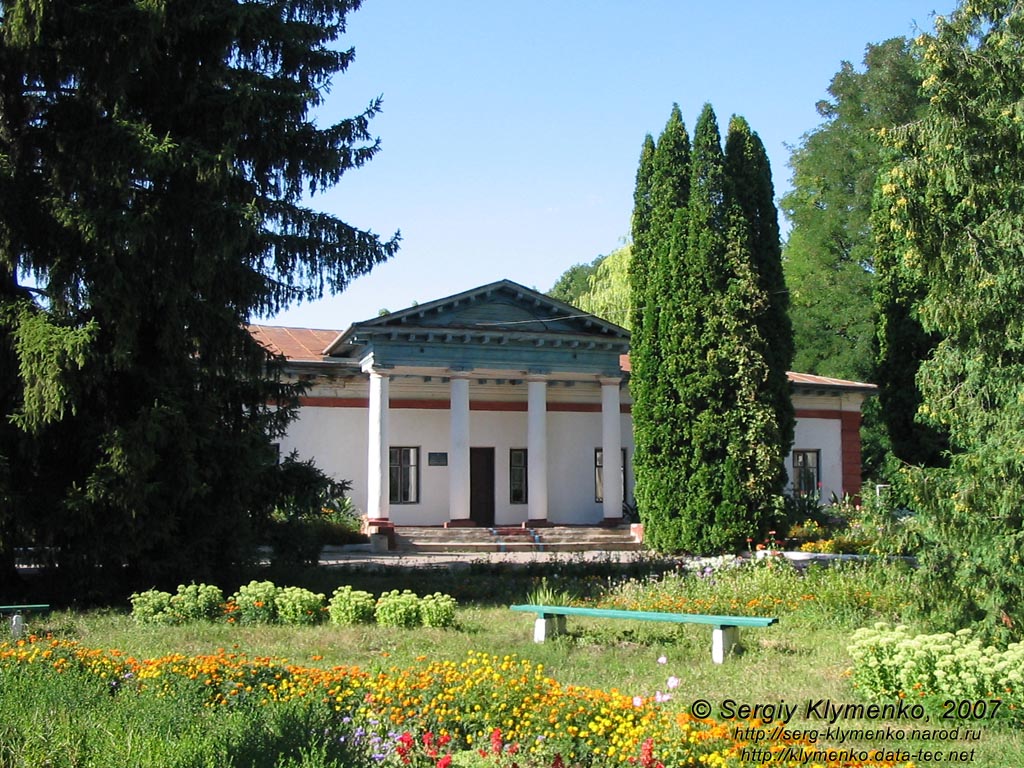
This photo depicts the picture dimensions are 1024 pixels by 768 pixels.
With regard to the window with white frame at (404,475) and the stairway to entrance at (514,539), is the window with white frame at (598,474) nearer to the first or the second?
the stairway to entrance at (514,539)

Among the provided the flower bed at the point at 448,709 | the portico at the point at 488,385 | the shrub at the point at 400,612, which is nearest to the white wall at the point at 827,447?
the portico at the point at 488,385

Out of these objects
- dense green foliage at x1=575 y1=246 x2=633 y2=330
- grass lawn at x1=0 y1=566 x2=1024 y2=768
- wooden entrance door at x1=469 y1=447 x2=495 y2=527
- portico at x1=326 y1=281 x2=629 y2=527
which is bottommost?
grass lawn at x1=0 y1=566 x2=1024 y2=768

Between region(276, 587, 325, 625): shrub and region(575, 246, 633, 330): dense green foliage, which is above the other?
region(575, 246, 633, 330): dense green foliage

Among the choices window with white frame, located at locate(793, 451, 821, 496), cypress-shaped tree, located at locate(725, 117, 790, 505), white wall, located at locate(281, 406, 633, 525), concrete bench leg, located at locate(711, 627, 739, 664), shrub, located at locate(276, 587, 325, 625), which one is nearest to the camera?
concrete bench leg, located at locate(711, 627, 739, 664)

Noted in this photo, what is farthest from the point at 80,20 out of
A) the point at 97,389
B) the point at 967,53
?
the point at 967,53

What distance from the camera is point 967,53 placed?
9.43 metres

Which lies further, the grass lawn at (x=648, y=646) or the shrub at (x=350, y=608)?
the shrub at (x=350, y=608)

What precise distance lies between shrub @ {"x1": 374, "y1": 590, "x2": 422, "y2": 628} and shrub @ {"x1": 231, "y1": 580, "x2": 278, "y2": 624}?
128 centimetres

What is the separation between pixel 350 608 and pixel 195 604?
5.97 ft

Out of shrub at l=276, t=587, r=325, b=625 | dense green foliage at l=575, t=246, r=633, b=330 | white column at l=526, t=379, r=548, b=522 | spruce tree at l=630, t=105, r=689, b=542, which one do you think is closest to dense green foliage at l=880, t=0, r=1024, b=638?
shrub at l=276, t=587, r=325, b=625

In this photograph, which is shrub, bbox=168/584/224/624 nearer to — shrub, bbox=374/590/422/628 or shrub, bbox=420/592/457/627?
shrub, bbox=374/590/422/628

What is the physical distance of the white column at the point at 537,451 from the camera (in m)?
25.1

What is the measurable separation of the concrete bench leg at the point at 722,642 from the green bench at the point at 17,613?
6849mm

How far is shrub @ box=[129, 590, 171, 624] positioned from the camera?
11406mm
